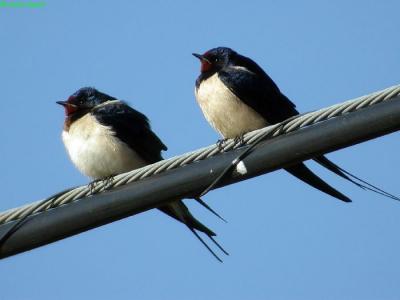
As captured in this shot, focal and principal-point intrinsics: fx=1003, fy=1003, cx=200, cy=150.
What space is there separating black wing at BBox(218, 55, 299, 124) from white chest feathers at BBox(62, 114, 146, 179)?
786 millimetres

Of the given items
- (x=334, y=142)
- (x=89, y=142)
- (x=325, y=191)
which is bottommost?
(x=325, y=191)

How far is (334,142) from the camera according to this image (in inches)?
145

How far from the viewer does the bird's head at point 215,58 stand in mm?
6668

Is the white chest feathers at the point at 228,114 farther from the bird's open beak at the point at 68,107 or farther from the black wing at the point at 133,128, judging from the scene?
the bird's open beak at the point at 68,107

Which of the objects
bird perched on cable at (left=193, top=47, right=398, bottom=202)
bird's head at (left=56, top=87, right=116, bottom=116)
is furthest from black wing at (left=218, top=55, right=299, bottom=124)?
bird's head at (left=56, top=87, right=116, bottom=116)

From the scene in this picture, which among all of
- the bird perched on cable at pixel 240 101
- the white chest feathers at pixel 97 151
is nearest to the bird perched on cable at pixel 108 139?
the white chest feathers at pixel 97 151

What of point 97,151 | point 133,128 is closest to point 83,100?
point 133,128

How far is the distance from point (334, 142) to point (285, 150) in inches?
8.5

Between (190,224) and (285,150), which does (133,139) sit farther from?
(285,150)

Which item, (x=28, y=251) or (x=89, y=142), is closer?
(x=28, y=251)

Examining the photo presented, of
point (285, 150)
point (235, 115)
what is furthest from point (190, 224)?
point (285, 150)

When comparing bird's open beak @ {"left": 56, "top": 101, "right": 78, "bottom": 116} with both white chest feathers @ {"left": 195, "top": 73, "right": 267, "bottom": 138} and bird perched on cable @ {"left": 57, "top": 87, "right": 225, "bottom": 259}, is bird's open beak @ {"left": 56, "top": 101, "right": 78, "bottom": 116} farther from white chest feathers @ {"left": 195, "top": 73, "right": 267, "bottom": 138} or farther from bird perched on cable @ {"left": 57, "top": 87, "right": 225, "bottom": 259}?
white chest feathers @ {"left": 195, "top": 73, "right": 267, "bottom": 138}

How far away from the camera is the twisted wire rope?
144 inches

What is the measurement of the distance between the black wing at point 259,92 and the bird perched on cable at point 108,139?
656mm
